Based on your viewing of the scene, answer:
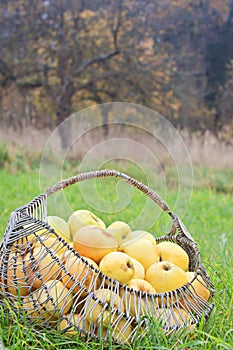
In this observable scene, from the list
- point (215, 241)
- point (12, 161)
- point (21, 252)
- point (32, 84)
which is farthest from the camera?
point (32, 84)

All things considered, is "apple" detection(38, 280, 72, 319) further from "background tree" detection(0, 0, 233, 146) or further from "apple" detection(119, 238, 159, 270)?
"background tree" detection(0, 0, 233, 146)

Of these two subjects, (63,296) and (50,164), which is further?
(50,164)

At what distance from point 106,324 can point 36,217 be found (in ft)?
1.32

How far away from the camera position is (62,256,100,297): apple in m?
1.42

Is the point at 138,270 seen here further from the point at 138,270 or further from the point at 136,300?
the point at 136,300

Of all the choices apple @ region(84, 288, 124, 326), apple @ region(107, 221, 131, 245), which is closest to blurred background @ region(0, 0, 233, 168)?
apple @ region(107, 221, 131, 245)

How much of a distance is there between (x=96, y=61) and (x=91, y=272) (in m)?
8.87

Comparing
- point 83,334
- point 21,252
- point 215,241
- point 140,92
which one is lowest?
point 140,92

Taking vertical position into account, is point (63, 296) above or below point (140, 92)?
above

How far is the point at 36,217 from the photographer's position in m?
1.56

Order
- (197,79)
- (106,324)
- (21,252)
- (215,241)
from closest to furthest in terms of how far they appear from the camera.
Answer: (106,324)
(21,252)
(215,241)
(197,79)

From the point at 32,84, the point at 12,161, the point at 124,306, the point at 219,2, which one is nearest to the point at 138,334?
the point at 124,306

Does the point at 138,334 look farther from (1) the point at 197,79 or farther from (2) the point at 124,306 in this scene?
(1) the point at 197,79

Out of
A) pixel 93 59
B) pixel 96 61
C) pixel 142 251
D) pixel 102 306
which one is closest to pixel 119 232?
pixel 142 251
